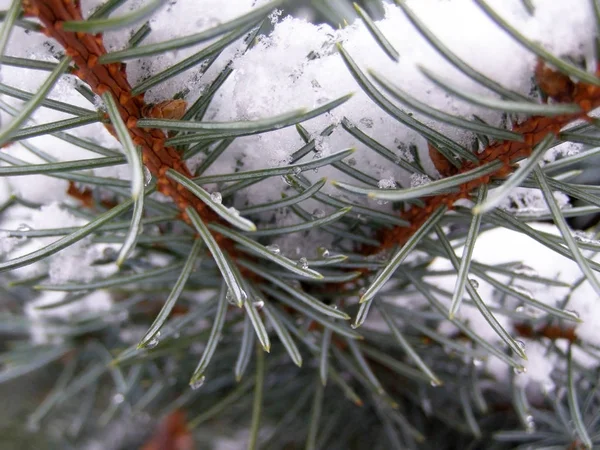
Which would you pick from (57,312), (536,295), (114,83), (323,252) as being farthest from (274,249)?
(57,312)

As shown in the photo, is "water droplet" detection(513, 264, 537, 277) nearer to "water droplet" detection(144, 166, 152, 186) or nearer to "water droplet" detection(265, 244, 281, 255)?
"water droplet" detection(265, 244, 281, 255)

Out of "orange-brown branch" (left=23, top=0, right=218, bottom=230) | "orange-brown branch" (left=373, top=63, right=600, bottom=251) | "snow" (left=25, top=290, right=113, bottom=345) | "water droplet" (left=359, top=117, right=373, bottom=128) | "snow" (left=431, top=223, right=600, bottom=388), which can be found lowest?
"snow" (left=431, top=223, right=600, bottom=388)

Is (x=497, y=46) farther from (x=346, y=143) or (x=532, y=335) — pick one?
(x=532, y=335)

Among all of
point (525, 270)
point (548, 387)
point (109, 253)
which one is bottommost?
point (548, 387)

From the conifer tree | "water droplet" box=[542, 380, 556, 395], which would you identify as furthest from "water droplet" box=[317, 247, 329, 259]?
"water droplet" box=[542, 380, 556, 395]

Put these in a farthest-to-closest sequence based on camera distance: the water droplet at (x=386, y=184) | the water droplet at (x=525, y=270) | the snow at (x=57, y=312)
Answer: the snow at (x=57, y=312), the water droplet at (x=525, y=270), the water droplet at (x=386, y=184)

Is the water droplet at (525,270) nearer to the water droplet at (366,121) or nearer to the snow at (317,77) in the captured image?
the snow at (317,77)

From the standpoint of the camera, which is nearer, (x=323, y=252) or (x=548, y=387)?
(x=323, y=252)

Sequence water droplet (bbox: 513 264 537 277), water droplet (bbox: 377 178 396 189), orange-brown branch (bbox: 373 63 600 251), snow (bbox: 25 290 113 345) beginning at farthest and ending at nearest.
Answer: snow (bbox: 25 290 113 345)
water droplet (bbox: 513 264 537 277)
water droplet (bbox: 377 178 396 189)
orange-brown branch (bbox: 373 63 600 251)

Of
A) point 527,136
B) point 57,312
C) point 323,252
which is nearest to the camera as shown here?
point 527,136

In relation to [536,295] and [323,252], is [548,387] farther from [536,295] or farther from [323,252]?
[323,252]

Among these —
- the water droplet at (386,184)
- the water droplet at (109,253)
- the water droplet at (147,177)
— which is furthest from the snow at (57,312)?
the water droplet at (386,184)

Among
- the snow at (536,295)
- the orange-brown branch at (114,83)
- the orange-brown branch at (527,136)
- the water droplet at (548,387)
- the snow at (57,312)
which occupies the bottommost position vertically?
the water droplet at (548,387)
